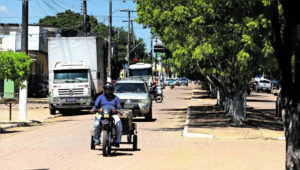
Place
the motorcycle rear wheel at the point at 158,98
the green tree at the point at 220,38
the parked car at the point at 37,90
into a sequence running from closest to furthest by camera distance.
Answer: the green tree at the point at 220,38 → the motorcycle rear wheel at the point at 158,98 → the parked car at the point at 37,90

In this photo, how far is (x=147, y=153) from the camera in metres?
14.5

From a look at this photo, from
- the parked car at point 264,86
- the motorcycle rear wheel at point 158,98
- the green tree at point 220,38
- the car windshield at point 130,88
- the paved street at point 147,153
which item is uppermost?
the green tree at point 220,38

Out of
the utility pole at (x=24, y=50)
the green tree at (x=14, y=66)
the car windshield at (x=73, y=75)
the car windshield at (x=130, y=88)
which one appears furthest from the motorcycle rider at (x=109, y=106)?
the car windshield at (x=73, y=75)

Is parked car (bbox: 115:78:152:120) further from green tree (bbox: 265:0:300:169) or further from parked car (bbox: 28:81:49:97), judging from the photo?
parked car (bbox: 28:81:49:97)

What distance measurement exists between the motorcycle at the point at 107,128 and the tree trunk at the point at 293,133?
5.48 meters

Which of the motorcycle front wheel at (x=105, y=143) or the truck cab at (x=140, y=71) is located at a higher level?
the truck cab at (x=140, y=71)

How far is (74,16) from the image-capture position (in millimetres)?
121625

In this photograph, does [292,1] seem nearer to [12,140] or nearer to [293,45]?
[293,45]

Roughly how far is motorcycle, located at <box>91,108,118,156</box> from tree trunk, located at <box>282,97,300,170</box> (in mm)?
5476

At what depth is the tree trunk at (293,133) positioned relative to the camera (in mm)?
8820

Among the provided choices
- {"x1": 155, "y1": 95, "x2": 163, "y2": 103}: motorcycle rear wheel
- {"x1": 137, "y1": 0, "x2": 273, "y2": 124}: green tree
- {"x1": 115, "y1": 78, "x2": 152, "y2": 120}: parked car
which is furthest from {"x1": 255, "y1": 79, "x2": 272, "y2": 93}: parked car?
{"x1": 137, "y1": 0, "x2": 273, "y2": 124}: green tree

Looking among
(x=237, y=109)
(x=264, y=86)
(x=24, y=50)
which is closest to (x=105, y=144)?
(x=237, y=109)

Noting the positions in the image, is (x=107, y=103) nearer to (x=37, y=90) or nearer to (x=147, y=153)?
(x=147, y=153)

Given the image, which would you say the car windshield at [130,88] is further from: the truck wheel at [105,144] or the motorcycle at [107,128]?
the truck wheel at [105,144]
